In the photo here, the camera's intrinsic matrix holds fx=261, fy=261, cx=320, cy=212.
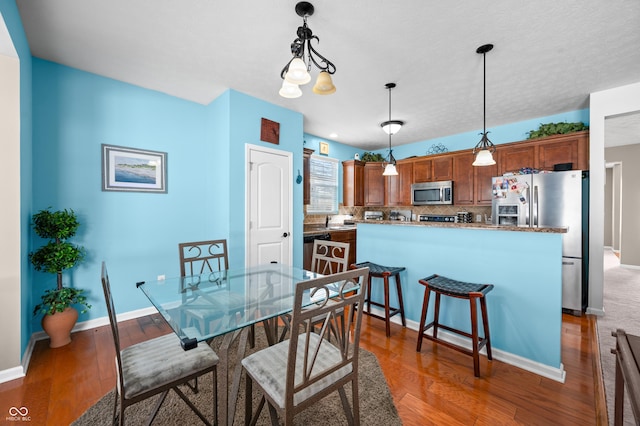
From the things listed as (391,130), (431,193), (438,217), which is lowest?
(438,217)

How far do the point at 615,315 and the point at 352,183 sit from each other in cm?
420

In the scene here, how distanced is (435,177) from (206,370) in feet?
15.5

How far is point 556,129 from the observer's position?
370 centimetres

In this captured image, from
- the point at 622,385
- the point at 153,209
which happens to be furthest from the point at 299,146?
the point at 622,385

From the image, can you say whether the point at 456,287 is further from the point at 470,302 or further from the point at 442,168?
the point at 442,168

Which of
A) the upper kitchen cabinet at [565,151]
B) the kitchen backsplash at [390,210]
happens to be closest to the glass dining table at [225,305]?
the kitchen backsplash at [390,210]

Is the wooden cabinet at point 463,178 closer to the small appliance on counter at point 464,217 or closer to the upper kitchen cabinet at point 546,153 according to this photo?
the small appliance on counter at point 464,217

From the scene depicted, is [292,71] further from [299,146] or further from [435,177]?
[435,177]

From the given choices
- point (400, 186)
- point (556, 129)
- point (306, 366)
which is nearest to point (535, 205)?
point (556, 129)

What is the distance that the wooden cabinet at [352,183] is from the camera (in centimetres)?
557

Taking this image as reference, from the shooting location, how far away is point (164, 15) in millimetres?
1941

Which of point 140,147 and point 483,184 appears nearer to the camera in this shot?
point 140,147

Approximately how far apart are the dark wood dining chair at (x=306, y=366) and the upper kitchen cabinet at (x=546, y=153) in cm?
395

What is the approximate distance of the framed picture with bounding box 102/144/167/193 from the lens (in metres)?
2.87
